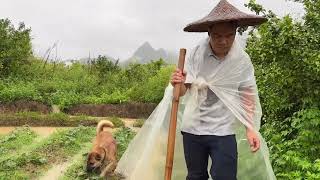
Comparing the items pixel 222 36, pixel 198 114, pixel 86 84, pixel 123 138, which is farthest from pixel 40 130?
pixel 222 36

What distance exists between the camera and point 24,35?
68.0 ft

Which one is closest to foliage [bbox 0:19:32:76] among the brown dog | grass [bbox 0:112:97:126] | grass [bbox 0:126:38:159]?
grass [bbox 0:112:97:126]

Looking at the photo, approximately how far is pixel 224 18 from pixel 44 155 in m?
5.99

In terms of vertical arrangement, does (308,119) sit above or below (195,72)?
below

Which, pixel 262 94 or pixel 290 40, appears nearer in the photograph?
pixel 290 40

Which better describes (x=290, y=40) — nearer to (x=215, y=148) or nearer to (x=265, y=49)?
(x=265, y=49)

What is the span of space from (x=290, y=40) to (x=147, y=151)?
269 cm

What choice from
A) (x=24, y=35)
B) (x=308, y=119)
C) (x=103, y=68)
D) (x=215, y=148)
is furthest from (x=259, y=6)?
(x=103, y=68)

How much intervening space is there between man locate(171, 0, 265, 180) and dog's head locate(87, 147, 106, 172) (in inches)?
140

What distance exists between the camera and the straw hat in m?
3.78

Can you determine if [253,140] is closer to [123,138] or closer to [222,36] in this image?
[222,36]

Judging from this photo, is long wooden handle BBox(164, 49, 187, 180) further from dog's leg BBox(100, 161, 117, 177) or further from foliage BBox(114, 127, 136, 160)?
foliage BBox(114, 127, 136, 160)

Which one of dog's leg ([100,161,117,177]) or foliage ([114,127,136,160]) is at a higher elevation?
dog's leg ([100,161,117,177])

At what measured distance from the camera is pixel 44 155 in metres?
9.07
